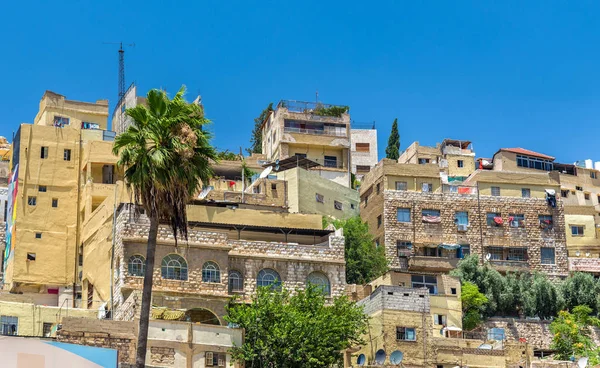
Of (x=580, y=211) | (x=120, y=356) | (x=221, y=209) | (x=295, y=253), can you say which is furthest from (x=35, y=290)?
(x=580, y=211)

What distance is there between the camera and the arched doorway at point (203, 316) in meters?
58.3

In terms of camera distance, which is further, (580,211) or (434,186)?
(580,211)

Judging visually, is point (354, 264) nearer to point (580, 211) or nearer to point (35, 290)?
point (35, 290)

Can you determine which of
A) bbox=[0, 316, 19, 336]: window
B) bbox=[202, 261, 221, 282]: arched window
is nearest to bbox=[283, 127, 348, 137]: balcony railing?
bbox=[202, 261, 221, 282]: arched window

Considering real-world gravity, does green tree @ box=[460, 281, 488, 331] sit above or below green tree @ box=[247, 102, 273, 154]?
below

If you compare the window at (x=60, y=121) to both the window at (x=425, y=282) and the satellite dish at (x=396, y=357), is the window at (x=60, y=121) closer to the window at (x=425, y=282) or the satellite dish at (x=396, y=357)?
the window at (x=425, y=282)

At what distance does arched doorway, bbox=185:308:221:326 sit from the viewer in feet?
191

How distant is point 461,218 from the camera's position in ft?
271

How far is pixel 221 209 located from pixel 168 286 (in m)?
9.48

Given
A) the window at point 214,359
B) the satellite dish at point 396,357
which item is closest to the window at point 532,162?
the satellite dish at point 396,357

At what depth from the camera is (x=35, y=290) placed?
7175cm

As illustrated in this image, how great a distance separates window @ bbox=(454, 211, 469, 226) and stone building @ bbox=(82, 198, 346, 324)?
17.3 meters

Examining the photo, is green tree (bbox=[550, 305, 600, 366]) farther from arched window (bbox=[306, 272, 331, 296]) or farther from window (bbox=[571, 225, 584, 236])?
window (bbox=[571, 225, 584, 236])

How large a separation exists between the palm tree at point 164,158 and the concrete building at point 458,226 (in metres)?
36.8
